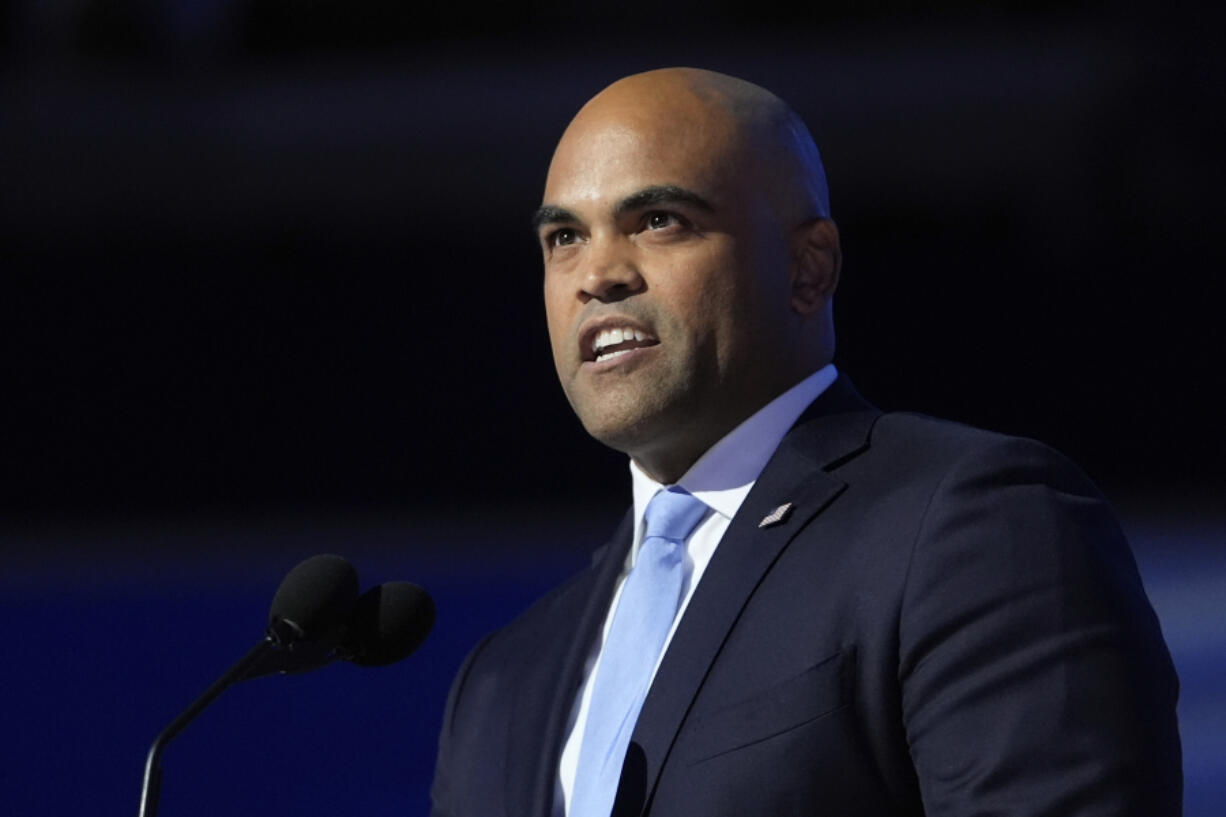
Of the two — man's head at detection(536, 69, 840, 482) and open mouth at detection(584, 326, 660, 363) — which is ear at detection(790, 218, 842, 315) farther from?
open mouth at detection(584, 326, 660, 363)

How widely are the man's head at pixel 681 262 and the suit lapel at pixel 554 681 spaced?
0.52ft

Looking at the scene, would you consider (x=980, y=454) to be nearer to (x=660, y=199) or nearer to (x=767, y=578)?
(x=767, y=578)

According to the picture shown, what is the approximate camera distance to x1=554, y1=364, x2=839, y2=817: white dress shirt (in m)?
1.74

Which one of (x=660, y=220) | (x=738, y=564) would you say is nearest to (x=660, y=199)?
(x=660, y=220)

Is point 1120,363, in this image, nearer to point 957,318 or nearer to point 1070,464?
point 957,318

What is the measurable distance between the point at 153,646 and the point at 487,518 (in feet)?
3.11

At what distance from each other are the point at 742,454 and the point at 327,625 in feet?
1.54

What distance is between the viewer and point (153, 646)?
3.29m

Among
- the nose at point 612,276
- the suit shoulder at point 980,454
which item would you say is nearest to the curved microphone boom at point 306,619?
the nose at point 612,276

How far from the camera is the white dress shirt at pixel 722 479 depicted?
174 centimetres

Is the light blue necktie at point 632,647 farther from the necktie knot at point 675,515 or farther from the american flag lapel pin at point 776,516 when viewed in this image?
the american flag lapel pin at point 776,516

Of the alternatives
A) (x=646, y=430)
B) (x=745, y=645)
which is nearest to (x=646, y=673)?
(x=745, y=645)

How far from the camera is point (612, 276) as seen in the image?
1744 mm

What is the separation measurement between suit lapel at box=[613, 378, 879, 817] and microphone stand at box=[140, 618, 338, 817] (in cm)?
30
